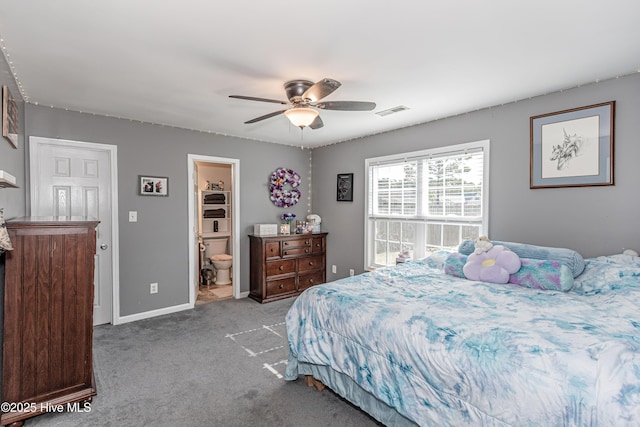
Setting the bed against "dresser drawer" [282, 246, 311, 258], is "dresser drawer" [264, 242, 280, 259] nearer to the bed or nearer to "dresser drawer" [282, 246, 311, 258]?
"dresser drawer" [282, 246, 311, 258]

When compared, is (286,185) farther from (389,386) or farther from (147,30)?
(389,386)

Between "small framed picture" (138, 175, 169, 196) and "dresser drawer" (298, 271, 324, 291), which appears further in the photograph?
"dresser drawer" (298, 271, 324, 291)

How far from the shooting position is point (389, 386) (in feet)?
5.86

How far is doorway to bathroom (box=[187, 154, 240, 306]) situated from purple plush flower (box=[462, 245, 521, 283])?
10.5 ft

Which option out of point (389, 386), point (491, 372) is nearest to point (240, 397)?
point (389, 386)

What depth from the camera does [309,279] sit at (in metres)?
5.11

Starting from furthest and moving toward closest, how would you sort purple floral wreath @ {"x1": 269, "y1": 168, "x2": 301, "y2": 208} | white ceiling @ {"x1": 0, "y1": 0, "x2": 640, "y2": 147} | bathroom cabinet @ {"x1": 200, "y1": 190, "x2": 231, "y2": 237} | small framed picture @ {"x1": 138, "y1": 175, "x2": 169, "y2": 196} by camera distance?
1. bathroom cabinet @ {"x1": 200, "y1": 190, "x2": 231, "y2": 237}
2. purple floral wreath @ {"x1": 269, "y1": 168, "x2": 301, "y2": 208}
3. small framed picture @ {"x1": 138, "y1": 175, "x2": 169, "y2": 196}
4. white ceiling @ {"x1": 0, "y1": 0, "x2": 640, "y2": 147}

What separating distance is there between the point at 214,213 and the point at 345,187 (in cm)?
263

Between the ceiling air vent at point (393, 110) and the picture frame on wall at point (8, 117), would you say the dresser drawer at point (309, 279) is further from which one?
the picture frame on wall at point (8, 117)

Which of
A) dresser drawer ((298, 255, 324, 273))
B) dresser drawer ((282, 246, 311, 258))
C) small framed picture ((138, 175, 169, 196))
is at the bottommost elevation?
dresser drawer ((298, 255, 324, 273))

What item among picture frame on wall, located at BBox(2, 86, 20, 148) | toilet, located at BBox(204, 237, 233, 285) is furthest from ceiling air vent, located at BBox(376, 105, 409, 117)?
toilet, located at BBox(204, 237, 233, 285)

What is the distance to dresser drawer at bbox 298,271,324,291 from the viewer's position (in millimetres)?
4993

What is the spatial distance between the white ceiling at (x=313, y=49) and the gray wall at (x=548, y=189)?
0.16m

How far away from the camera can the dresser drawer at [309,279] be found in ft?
16.4
